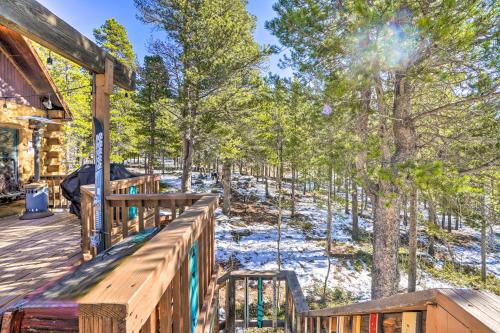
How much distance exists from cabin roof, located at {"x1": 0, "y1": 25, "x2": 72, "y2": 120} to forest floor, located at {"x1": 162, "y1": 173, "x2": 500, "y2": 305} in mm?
7966

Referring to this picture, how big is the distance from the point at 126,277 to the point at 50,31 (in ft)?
7.83

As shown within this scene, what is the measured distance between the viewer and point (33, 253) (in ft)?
11.8

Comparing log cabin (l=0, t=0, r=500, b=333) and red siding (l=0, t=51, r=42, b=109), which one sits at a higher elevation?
red siding (l=0, t=51, r=42, b=109)

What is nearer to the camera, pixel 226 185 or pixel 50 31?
pixel 50 31

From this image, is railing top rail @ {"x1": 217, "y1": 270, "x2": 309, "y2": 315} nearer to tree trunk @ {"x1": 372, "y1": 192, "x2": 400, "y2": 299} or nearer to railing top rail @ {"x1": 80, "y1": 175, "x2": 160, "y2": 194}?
railing top rail @ {"x1": 80, "y1": 175, "x2": 160, "y2": 194}

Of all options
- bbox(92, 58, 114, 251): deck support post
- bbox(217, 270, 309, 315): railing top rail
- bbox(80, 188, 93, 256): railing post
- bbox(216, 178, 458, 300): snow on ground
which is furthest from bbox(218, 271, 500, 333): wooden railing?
bbox(216, 178, 458, 300): snow on ground

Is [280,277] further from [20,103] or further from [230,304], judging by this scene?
[20,103]

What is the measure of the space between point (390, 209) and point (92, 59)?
6.00 metres

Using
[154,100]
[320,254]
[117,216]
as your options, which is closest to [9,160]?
[154,100]

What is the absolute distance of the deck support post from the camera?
292 centimetres

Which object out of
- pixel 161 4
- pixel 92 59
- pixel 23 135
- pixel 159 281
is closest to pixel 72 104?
pixel 23 135

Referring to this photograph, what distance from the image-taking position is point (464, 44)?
3.69 meters

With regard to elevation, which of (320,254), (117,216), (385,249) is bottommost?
(320,254)

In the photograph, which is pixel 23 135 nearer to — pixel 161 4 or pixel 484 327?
pixel 161 4
